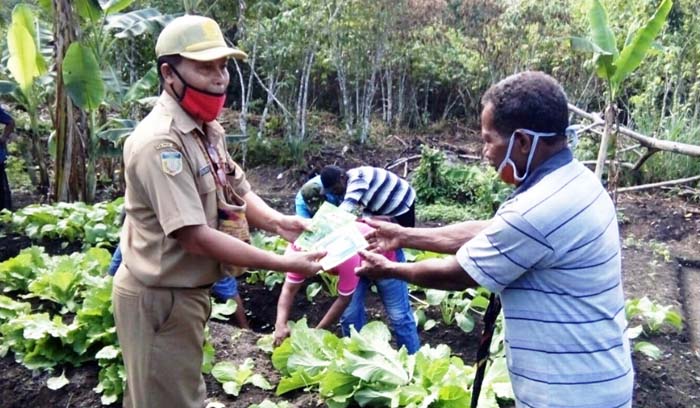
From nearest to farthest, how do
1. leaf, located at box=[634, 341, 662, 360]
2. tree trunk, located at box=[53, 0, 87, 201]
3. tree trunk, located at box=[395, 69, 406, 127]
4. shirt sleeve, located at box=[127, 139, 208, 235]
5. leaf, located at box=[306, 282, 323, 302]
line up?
shirt sleeve, located at box=[127, 139, 208, 235] → leaf, located at box=[634, 341, 662, 360] → leaf, located at box=[306, 282, 323, 302] → tree trunk, located at box=[53, 0, 87, 201] → tree trunk, located at box=[395, 69, 406, 127]

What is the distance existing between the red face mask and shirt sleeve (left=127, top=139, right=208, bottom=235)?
221 mm

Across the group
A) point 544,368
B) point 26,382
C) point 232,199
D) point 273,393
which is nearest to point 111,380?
point 26,382

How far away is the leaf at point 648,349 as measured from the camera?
4.91 metres

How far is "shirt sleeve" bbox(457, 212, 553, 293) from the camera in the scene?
2.23m

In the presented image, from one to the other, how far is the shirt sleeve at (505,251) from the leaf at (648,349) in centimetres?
310

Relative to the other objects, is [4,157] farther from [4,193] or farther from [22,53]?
[22,53]

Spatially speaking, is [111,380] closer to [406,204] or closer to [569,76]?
[406,204]

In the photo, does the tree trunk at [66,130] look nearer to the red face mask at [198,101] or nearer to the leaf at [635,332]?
the red face mask at [198,101]

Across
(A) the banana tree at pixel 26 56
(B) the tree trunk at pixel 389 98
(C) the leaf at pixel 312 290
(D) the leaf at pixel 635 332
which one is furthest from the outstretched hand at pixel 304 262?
(B) the tree trunk at pixel 389 98

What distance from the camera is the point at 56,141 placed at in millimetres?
7996

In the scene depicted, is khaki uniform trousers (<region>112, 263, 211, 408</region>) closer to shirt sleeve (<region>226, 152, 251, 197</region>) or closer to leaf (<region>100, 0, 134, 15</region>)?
shirt sleeve (<region>226, 152, 251, 197</region>)

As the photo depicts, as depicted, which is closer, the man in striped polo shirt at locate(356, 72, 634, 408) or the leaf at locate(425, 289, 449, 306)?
the man in striped polo shirt at locate(356, 72, 634, 408)

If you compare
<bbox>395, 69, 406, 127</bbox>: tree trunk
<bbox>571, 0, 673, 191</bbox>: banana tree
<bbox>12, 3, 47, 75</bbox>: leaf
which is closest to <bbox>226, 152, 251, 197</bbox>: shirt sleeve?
<bbox>571, 0, 673, 191</bbox>: banana tree

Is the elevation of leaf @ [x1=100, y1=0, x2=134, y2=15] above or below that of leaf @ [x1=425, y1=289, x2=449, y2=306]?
above
